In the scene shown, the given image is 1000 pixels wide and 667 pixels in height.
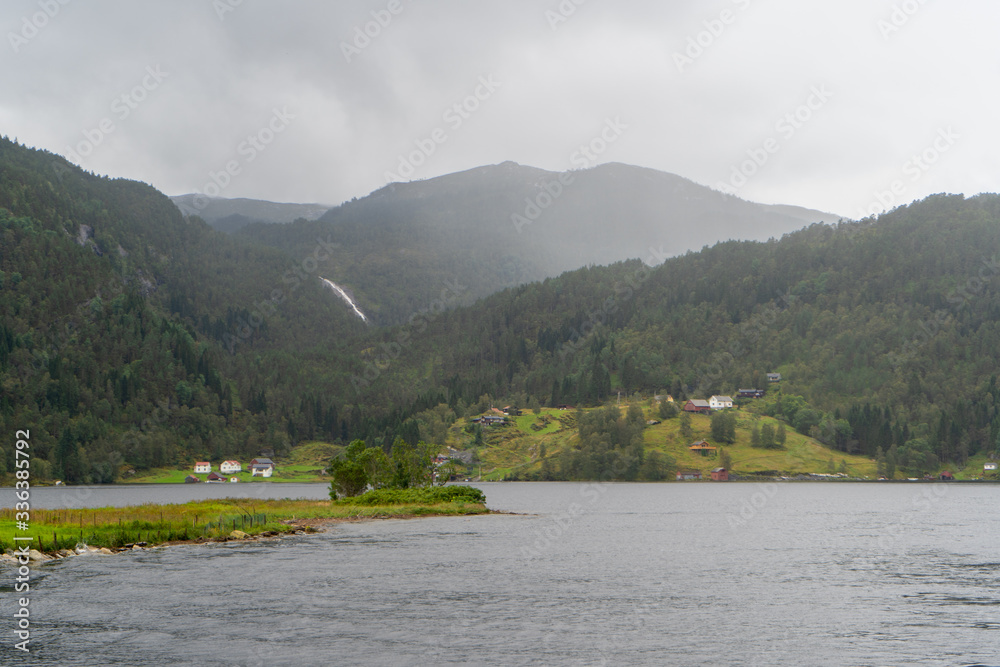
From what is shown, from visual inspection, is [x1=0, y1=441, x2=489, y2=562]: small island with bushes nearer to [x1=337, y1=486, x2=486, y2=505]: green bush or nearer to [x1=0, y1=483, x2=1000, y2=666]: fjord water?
[x1=337, y1=486, x2=486, y2=505]: green bush

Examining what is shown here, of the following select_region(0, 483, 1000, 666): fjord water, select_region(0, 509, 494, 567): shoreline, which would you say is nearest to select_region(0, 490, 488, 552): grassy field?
select_region(0, 509, 494, 567): shoreline

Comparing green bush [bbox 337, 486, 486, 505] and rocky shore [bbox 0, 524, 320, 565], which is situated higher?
green bush [bbox 337, 486, 486, 505]

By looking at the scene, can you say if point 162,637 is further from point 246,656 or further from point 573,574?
point 573,574

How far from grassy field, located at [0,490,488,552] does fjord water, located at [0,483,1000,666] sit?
16.9 ft

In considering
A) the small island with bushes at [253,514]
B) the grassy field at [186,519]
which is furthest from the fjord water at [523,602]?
the grassy field at [186,519]

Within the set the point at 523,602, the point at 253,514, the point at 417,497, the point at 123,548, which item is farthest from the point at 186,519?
the point at 523,602

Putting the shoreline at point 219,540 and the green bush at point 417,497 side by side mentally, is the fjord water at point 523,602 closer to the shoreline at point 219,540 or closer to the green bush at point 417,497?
the shoreline at point 219,540

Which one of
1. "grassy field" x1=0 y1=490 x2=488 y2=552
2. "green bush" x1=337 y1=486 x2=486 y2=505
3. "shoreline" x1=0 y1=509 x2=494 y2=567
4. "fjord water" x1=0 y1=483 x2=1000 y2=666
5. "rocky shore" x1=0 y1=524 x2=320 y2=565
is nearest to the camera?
"fjord water" x1=0 y1=483 x2=1000 y2=666

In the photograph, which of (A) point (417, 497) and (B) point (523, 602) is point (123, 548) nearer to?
(B) point (523, 602)

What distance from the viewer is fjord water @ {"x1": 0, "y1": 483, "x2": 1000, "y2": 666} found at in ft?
138

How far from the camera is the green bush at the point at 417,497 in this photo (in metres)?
140

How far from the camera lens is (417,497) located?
14075 centimetres

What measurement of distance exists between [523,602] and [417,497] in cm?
8661

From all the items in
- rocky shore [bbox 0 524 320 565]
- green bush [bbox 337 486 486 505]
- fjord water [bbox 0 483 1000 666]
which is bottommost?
fjord water [bbox 0 483 1000 666]
